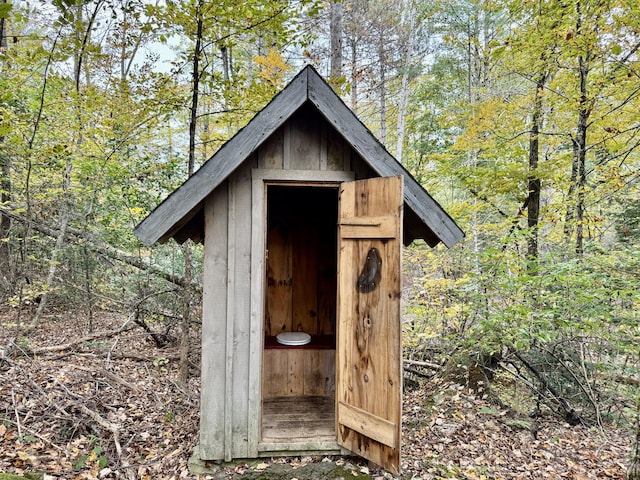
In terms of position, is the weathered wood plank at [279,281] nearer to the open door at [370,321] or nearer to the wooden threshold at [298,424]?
the wooden threshold at [298,424]

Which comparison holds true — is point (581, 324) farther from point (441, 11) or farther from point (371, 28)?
point (371, 28)

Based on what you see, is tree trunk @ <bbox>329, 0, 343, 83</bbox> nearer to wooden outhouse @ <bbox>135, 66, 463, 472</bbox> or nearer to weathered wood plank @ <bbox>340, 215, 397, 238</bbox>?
wooden outhouse @ <bbox>135, 66, 463, 472</bbox>

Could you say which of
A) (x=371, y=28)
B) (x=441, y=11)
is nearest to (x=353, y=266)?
(x=441, y=11)

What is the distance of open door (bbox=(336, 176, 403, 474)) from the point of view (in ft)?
8.76

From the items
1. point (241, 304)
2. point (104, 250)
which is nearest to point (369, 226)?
point (241, 304)

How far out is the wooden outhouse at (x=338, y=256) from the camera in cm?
273

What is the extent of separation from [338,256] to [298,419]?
182 cm

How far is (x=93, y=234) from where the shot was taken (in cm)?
670

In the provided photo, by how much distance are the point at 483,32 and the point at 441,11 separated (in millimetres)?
1750

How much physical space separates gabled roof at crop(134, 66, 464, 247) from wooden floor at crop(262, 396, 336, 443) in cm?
203

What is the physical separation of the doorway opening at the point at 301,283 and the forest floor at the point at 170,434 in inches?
43.9

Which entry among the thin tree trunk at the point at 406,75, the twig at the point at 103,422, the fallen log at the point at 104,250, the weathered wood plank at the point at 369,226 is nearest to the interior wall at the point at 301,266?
the weathered wood plank at the point at 369,226

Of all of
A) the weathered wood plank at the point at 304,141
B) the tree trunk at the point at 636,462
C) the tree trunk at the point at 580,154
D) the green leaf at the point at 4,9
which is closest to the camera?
the green leaf at the point at 4,9

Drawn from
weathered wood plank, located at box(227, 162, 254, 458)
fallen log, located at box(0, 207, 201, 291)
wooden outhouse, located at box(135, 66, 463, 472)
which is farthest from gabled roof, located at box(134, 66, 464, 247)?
fallen log, located at box(0, 207, 201, 291)
